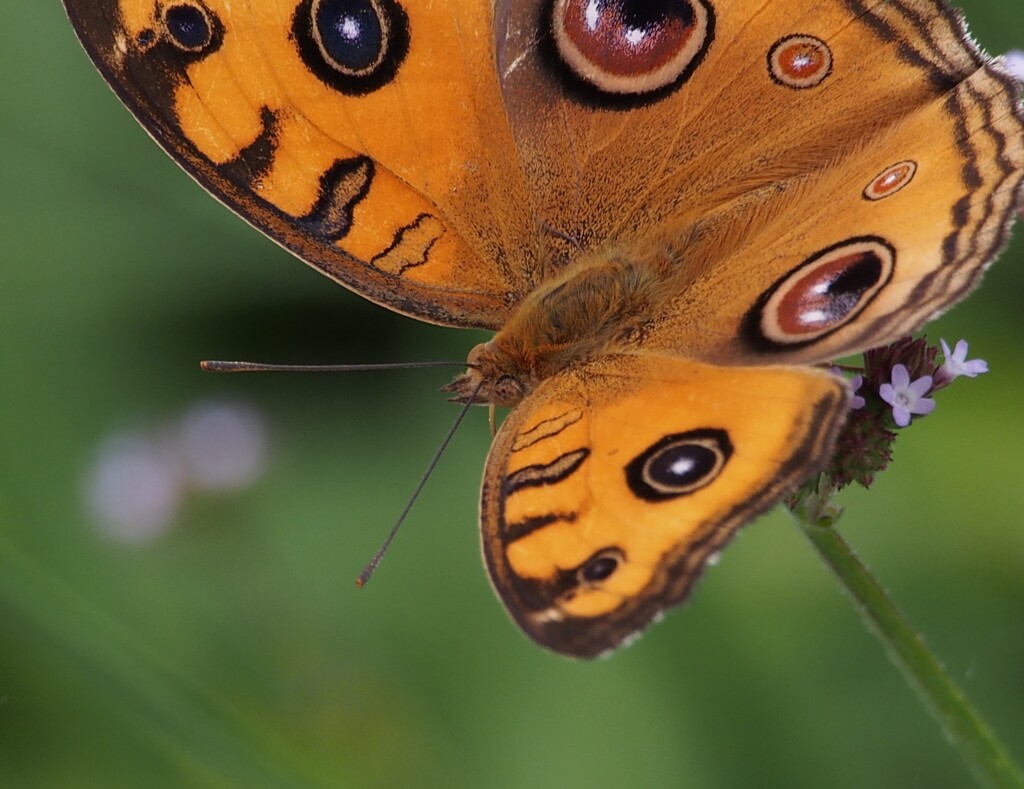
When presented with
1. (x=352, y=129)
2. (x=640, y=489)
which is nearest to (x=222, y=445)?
(x=352, y=129)

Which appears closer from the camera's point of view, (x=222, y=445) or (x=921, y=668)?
(x=921, y=668)

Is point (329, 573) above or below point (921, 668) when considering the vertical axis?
above

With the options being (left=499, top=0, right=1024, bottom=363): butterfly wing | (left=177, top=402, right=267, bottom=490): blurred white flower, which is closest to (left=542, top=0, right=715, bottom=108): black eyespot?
(left=499, top=0, right=1024, bottom=363): butterfly wing

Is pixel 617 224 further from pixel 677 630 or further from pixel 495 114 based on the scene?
pixel 677 630

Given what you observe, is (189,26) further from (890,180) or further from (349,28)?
(890,180)

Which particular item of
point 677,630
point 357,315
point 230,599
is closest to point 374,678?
point 230,599

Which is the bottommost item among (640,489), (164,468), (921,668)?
(921,668)

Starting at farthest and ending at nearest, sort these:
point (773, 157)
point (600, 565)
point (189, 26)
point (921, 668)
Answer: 1. point (773, 157)
2. point (921, 668)
3. point (189, 26)
4. point (600, 565)
